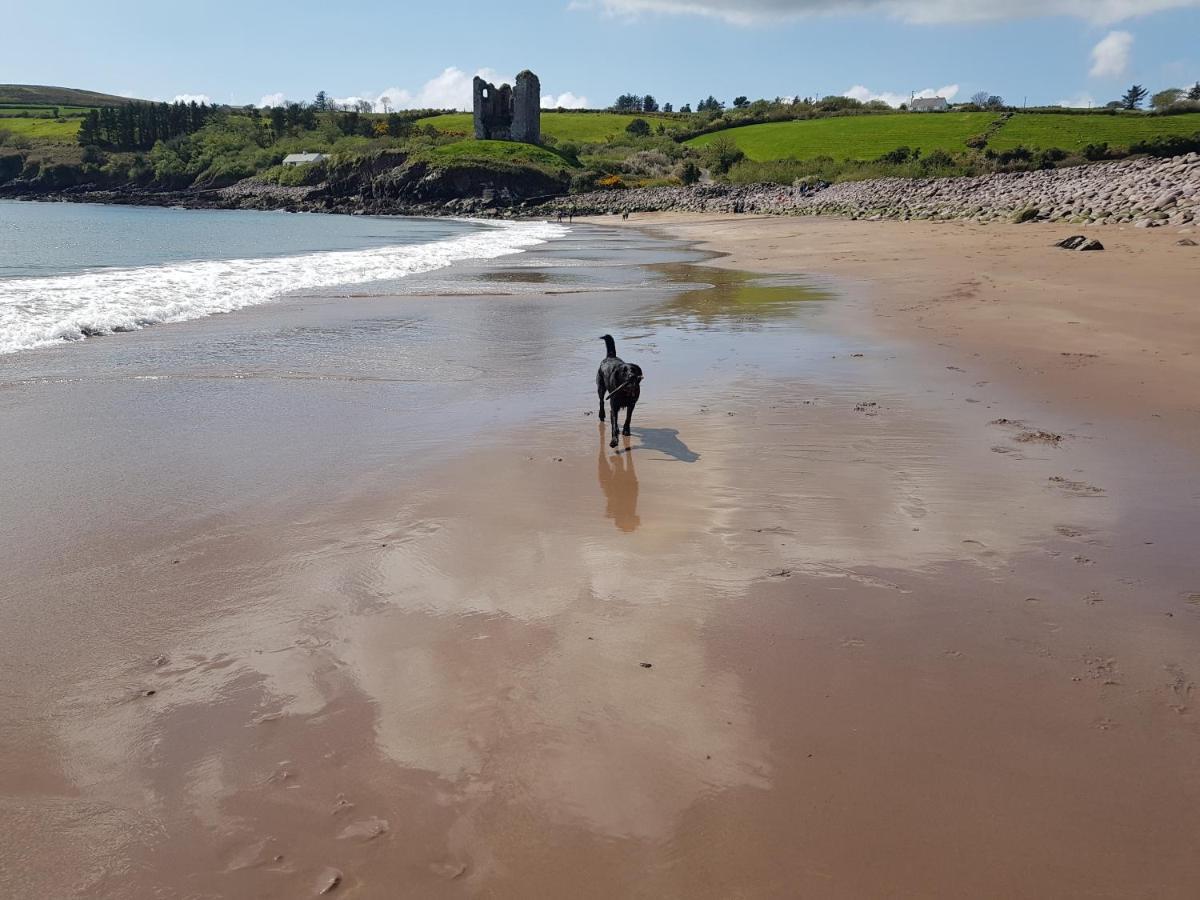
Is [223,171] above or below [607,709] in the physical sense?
above

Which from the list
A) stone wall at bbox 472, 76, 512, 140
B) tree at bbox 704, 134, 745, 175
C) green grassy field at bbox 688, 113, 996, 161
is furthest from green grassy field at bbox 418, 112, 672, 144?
tree at bbox 704, 134, 745, 175

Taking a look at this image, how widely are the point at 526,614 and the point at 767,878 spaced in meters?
1.97

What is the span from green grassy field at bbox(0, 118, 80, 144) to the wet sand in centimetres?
15791

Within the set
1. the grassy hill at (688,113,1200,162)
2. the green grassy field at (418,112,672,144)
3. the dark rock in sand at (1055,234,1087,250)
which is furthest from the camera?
the green grassy field at (418,112,672,144)

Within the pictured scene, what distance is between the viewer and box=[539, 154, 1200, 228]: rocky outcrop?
2644 cm

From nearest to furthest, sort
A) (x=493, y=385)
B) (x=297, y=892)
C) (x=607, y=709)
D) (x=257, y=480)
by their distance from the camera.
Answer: (x=297, y=892) < (x=607, y=709) < (x=257, y=480) < (x=493, y=385)

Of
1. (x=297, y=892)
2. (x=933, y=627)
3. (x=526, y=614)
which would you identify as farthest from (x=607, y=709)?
(x=933, y=627)

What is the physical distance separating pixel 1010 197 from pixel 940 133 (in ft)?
137

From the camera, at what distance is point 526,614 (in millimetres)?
4277

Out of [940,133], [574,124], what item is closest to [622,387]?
[940,133]

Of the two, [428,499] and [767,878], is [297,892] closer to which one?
[767,878]

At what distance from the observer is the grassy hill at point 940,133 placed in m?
62.2

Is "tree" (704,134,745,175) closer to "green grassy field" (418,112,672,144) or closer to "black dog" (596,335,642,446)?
"green grassy field" (418,112,672,144)


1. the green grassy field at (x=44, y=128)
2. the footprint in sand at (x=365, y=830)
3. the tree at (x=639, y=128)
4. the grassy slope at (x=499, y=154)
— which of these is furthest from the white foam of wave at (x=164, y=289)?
the green grassy field at (x=44, y=128)
